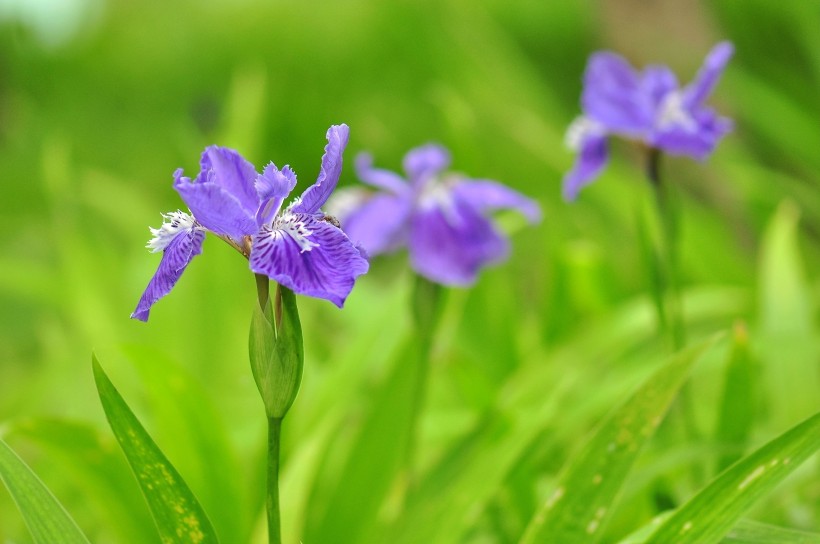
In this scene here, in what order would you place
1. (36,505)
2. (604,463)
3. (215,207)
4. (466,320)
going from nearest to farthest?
(215,207) < (36,505) < (604,463) < (466,320)

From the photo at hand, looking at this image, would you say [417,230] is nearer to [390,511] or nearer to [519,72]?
[390,511]

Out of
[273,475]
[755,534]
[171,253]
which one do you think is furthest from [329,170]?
[755,534]

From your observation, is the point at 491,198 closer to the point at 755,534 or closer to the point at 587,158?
the point at 587,158

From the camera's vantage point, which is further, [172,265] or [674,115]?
[674,115]

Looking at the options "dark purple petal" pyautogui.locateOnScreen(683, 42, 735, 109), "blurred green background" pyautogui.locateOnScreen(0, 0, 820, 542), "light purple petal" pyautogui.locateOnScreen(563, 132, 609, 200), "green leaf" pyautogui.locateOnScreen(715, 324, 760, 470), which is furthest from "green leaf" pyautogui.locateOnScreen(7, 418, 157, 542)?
"dark purple petal" pyautogui.locateOnScreen(683, 42, 735, 109)

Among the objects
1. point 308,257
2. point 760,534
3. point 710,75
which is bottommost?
point 760,534

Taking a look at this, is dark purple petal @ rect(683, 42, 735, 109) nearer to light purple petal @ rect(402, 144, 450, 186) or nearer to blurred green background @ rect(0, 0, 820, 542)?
blurred green background @ rect(0, 0, 820, 542)

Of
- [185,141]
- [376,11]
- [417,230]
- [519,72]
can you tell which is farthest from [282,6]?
[417,230]
